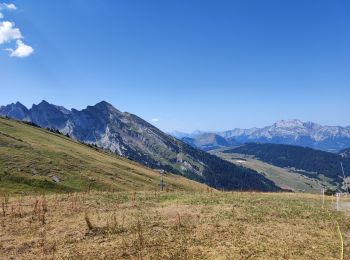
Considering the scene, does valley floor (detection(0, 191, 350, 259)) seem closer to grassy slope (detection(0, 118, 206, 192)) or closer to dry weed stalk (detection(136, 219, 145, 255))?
dry weed stalk (detection(136, 219, 145, 255))

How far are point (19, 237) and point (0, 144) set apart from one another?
85.6 m

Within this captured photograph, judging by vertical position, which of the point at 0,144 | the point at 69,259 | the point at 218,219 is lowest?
the point at 69,259

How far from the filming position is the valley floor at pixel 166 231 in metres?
25.4

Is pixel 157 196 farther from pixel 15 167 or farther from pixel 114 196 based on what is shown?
pixel 15 167

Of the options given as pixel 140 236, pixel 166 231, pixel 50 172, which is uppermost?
pixel 50 172

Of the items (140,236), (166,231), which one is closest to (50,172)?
(166,231)

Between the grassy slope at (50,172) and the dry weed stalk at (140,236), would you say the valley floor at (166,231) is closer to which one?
the dry weed stalk at (140,236)

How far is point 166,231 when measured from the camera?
2994cm

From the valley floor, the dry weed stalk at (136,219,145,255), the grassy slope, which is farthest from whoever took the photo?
the grassy slope

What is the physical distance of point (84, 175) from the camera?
326 ft

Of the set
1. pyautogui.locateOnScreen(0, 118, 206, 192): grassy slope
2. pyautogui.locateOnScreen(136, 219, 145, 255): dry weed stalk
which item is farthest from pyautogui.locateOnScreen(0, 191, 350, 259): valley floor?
pyautogui.locateOnScreen(0, 118, 206, 192): grassy slope

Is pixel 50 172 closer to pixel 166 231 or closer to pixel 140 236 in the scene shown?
pixel 166 231

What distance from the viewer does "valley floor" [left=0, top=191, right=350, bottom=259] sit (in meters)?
25.4

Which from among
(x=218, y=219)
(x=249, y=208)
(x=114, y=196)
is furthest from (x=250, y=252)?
(x=114, y=196)
